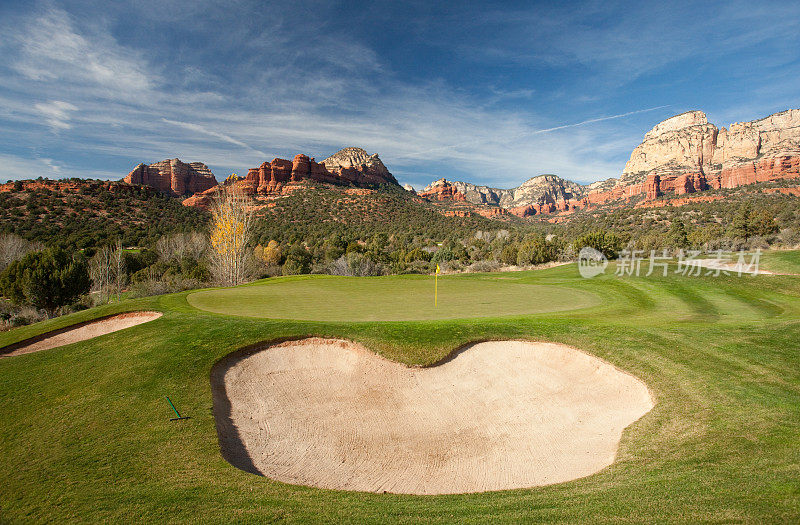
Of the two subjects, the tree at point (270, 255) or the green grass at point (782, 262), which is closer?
A: the green grass at point (782, 262)

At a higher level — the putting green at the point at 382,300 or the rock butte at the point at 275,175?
the rock butte at the point at 275,175

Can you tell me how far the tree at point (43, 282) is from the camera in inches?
904

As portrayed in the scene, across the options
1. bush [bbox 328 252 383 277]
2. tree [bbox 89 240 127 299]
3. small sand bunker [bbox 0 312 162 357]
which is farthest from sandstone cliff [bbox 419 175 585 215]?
small sand bunker [bbox 0 312 162 357]

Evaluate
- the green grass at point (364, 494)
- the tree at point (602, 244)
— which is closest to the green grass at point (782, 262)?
the green grass at point (364, 494)

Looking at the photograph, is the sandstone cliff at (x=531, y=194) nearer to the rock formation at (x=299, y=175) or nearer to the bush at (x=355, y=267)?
the rock formation at (x=299, y=175)

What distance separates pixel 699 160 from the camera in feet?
401

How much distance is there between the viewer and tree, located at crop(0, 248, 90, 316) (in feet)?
75.4

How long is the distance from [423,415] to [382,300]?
299 inches

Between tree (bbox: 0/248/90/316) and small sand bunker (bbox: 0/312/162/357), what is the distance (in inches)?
727

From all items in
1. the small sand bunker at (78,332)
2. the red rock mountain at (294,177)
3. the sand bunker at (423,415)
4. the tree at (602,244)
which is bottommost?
the sand bunker at (423,415)

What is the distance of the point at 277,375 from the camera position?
7.75 m

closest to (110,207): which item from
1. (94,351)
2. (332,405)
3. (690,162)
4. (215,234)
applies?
(215,234)

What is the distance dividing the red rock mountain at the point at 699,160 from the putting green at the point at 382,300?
3558 inches

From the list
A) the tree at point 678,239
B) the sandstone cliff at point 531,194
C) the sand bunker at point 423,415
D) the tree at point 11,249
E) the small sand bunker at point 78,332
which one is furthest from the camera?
the sandstone cliff at point 531,194
